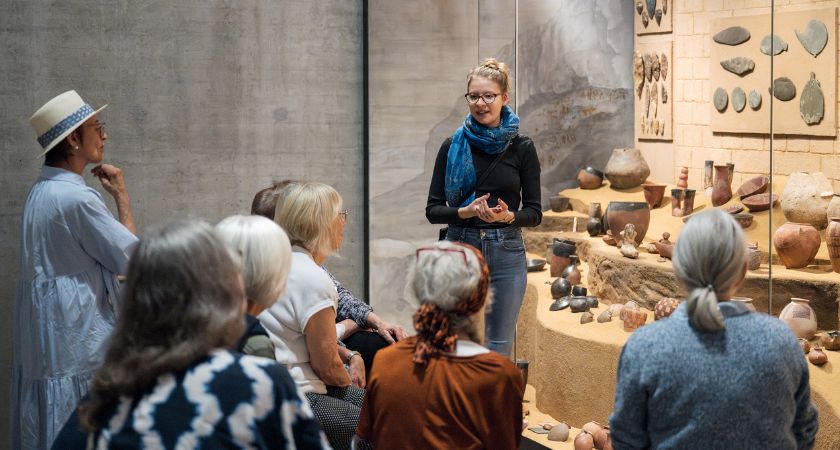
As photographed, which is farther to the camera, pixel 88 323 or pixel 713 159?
pixel 713 159

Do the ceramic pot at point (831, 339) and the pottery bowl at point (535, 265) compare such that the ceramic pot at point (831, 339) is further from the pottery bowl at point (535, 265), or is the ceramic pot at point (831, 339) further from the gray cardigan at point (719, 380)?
the pottery bowl at point (535, 265)

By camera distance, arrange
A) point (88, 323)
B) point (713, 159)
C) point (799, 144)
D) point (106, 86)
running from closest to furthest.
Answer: point (88, 323) → point (799, 144) → point (713, 159) → point (106, 86)

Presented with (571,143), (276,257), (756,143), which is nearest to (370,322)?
(276,257)

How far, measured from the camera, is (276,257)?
238cm

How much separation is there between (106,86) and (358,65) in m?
1.51

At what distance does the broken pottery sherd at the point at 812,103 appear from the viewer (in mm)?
4086

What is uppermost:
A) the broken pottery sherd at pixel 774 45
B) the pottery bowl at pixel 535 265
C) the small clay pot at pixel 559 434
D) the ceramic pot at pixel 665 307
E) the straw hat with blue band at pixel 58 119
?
the broken pottery sherd at pixel 774 45

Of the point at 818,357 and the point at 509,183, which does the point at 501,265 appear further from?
the point at 818,357

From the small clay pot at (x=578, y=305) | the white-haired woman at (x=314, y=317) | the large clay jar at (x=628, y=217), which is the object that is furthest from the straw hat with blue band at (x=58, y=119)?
the large clay jar at (x=628, y=217)

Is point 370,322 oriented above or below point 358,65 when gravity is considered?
below

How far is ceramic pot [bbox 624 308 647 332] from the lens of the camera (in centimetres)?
507

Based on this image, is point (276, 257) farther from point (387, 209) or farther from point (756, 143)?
point (387, 209)

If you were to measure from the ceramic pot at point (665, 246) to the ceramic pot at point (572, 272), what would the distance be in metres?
0.88

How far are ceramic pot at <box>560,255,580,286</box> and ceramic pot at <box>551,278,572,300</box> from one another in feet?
0.27
